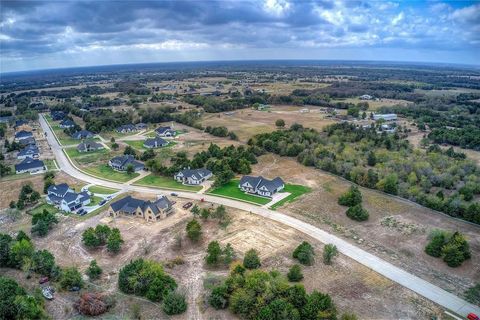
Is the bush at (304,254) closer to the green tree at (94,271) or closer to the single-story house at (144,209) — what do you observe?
the single-story house at (144,209)

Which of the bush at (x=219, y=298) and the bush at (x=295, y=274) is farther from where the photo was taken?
the bush at (x=295, y=274)

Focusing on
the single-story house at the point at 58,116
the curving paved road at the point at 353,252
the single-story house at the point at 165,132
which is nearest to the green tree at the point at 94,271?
the curving paved road at the point at 353,252

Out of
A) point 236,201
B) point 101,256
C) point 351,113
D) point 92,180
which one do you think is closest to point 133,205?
point 101,256

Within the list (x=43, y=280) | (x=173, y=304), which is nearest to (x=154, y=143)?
(x=43, y=280)

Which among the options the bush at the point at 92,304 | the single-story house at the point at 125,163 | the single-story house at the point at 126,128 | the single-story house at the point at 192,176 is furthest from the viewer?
the single-story house at the point at 126,128

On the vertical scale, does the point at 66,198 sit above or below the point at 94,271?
above

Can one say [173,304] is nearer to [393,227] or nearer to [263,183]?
[263,183]

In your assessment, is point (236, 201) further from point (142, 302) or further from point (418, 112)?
point (418, 112)
